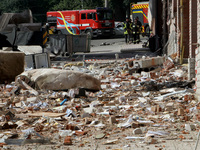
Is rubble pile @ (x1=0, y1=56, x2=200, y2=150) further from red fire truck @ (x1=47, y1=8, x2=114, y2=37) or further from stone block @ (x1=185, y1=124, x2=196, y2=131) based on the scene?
red fire truck @ (x1=47, y1=8, x2=114, y2=37)

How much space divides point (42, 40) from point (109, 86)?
27.5 feet

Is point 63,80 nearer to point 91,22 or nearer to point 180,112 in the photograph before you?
point 180,112

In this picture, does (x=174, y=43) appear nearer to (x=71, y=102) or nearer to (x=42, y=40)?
(x=42, y=40)

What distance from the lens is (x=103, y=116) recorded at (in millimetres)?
6660

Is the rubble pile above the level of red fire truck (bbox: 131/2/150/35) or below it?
below

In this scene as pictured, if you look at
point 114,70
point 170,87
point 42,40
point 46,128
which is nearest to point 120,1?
point 42,40

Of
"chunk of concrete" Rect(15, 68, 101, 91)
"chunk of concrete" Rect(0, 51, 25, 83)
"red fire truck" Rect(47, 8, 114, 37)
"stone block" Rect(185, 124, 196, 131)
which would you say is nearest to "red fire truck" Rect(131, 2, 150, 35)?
"red fire truck" Rect(47, 8, 114, 37)

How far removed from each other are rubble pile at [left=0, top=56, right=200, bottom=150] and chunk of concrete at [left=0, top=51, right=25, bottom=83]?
108cm

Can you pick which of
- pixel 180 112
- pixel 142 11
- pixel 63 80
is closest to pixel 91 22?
pixel 142 11

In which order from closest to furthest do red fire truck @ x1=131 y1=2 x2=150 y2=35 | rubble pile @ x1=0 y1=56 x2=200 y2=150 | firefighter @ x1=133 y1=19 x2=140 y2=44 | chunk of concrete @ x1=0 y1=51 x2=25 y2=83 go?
rubble pile @ x1=0 y1=56 x2=200 y2=150
chunk of concrete @ x1=0 y1=51 x2=25 y2=83
firefighter @ x1=133 y1=19 x2=140 y2=44
red fire truck @ x1=131 y1=2 x2=150 y2=35

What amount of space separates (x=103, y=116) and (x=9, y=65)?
5.27 m

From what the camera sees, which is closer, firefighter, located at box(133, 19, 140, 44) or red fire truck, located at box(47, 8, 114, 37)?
firefighter, located at box(133, 19, 140, 44)

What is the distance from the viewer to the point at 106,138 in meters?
5.34

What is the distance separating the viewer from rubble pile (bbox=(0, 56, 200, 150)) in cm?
516
